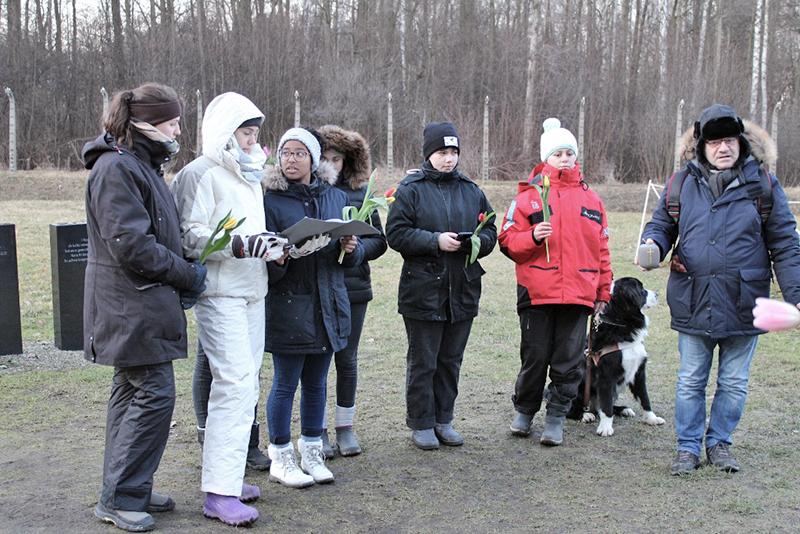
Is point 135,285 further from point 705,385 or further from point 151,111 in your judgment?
point 705,385

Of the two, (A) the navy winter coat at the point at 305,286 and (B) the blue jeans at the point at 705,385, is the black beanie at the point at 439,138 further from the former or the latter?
(B) the blue jeans at the point at 705,385

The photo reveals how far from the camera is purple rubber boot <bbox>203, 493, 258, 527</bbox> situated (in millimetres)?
3822

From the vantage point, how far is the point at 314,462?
454 centimetres

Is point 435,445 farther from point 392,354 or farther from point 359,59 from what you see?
point 359,59

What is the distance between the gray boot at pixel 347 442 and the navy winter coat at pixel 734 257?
77.5 inches

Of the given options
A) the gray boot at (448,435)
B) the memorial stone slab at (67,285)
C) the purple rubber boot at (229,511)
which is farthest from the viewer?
the memorial stone slab at (67,285)

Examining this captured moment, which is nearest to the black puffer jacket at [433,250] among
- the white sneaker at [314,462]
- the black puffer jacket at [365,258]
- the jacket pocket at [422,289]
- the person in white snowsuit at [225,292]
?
the jacket pocket at [422,289]

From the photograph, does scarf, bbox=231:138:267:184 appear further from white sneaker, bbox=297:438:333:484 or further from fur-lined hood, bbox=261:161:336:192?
white sneaker, bbox=297:438:333:484

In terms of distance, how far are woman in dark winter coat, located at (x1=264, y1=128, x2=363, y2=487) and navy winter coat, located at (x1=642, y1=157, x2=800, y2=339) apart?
1.81m

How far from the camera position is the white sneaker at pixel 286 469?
4.39 meters

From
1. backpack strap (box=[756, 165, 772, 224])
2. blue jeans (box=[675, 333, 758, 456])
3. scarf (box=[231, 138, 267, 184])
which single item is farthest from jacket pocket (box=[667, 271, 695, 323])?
scarf (box=[231, 138, 267, 184])

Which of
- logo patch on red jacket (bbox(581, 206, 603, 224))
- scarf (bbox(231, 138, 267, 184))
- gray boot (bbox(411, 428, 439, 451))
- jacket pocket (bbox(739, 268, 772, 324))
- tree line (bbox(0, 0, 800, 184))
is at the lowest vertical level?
gray boot (bbox(411, 428, 439, 451))

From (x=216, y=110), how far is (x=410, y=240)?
1425mm

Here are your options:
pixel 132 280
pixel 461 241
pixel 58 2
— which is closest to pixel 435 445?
pixel 461 241
